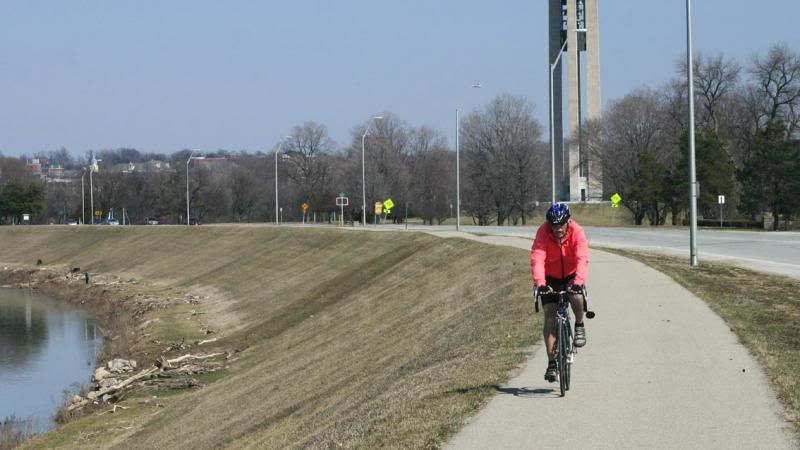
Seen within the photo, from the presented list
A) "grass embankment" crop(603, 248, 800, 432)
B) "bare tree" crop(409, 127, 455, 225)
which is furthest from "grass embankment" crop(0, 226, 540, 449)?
"bare tree" crop(409, 127, 455, 225)

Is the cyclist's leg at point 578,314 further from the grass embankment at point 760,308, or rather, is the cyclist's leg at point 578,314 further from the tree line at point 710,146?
the tree line at point 710,146

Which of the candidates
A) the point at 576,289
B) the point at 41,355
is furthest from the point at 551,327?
the point at 41,355

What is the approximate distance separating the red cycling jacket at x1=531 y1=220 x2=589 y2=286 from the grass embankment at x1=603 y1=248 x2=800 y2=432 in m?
2.32

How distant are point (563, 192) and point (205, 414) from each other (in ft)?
276

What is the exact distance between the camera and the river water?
27.8 m

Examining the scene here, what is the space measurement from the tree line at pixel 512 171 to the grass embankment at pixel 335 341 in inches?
1048

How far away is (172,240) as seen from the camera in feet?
261

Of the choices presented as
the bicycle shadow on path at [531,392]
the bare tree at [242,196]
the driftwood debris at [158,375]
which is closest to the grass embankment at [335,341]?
the bicycle shadow on path at [531,392]

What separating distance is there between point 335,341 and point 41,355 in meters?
16.0

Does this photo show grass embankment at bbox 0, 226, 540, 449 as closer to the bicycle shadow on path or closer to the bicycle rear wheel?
the bicycle shadow on path

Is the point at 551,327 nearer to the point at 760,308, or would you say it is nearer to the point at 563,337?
the point at 563,337

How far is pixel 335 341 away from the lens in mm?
27234

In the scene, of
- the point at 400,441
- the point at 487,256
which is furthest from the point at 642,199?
Answer: the point at 400,441

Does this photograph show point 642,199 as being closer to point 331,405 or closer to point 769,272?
point 769,272
